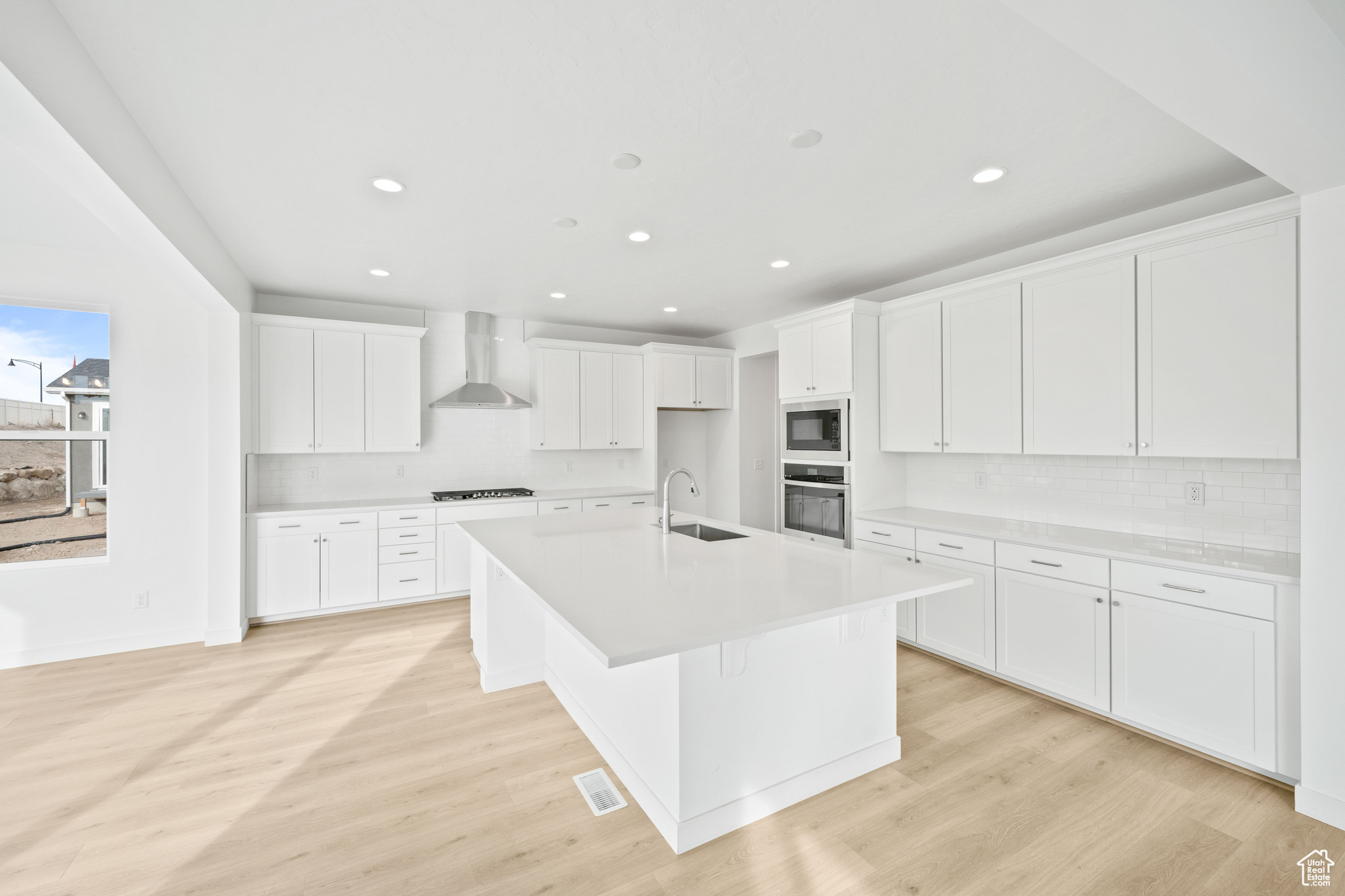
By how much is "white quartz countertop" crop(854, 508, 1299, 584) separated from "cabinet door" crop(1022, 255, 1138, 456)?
0.45 meters

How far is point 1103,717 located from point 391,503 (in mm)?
4814

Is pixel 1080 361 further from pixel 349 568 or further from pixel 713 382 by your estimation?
pixel 349 568

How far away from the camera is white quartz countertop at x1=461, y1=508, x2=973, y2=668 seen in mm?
1516

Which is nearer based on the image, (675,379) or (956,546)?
(956,546)

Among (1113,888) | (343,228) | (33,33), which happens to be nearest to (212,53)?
(33,33)

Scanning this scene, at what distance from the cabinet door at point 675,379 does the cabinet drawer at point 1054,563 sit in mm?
3253

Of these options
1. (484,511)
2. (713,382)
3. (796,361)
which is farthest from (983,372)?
(484,511)

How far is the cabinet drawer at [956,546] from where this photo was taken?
3.12 meters

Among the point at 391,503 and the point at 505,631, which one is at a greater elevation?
the point at 391,503

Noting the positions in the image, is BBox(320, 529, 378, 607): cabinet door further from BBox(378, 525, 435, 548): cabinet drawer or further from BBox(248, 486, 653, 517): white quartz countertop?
BBox(248, 486, 653, 517): white quartz countertop

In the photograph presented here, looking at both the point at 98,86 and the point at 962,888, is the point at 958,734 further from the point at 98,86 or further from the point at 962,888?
the point at 98,86

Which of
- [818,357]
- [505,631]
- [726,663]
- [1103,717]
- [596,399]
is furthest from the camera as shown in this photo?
[596,399]

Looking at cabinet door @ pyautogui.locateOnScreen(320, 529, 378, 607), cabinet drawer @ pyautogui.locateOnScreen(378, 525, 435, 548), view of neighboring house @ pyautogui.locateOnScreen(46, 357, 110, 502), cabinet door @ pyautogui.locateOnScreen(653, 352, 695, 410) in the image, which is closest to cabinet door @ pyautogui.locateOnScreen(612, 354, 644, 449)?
cabinet door @ pyautogui.locateOnScreen(653, 352, 695, 410)

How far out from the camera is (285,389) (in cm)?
432
